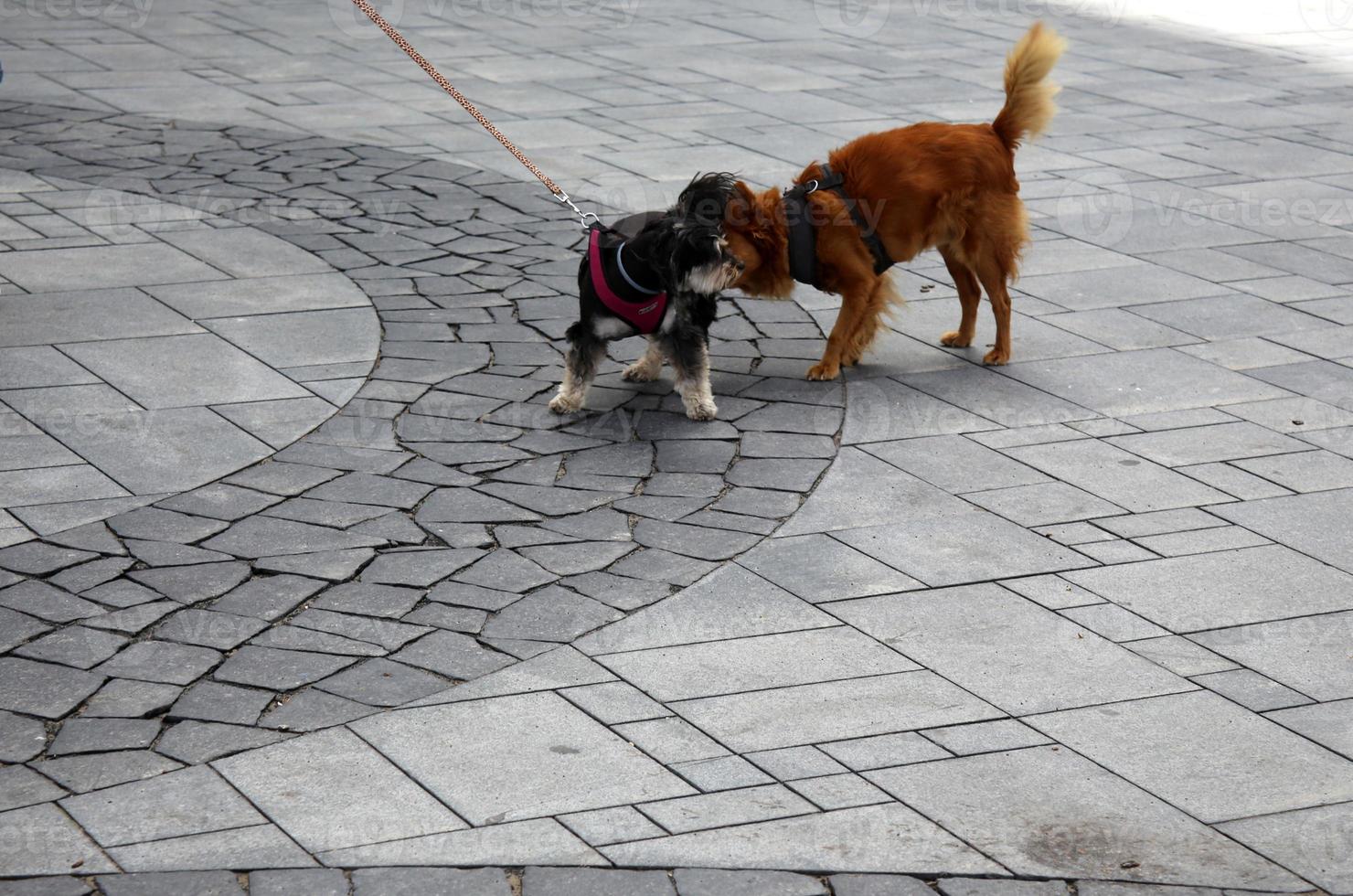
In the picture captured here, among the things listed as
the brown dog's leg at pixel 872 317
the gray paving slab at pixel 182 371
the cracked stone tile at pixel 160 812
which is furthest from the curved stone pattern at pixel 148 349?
the brown dog's leg at pixel 872 317

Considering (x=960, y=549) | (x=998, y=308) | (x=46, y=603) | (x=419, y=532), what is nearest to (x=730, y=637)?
(x=960, y=549)

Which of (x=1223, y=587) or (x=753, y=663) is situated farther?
(x=1223, y=587)

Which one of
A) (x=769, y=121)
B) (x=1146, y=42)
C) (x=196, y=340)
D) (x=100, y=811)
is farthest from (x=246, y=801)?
(x=1146, y=42)

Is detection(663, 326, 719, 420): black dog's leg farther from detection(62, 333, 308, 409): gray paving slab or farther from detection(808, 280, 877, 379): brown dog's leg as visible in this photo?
detection(62, 333, 308, 409): gray paving slab

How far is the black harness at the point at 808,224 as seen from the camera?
642cm

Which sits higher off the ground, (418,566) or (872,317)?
(872,317)

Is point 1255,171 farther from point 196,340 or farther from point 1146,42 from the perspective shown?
point 196,340

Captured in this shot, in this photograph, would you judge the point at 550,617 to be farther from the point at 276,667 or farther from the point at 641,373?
the point at 641,373

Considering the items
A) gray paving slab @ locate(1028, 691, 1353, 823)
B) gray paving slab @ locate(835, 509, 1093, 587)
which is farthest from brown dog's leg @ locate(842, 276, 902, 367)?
gray paving slab @ locate(1028, 691, 1353, 823)

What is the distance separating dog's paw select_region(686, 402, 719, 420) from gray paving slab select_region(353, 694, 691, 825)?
7.28 feet

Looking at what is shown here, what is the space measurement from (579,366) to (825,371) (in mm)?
1233

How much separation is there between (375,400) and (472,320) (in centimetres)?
107

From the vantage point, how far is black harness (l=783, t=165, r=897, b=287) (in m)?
6.42

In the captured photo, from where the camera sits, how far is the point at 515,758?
13.2 feet
